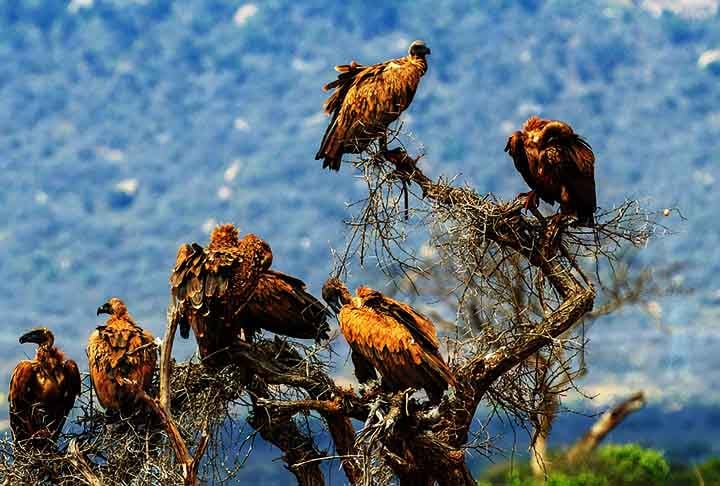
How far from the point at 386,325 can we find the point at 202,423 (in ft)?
6.26

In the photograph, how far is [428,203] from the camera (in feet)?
28.0

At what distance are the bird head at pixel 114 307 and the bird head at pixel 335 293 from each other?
1.77 meters

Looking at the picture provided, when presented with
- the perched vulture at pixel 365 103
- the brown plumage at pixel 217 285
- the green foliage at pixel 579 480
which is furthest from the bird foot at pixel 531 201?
the green foliage at pixel 579 480

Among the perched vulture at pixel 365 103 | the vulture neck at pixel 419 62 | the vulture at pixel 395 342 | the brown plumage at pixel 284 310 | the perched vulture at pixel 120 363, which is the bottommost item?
the vulture at pixel 395 342

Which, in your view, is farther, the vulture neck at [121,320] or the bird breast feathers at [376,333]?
the vulture neck at [121,320]

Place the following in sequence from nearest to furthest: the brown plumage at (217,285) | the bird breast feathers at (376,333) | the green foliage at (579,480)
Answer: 1. the bird breast feathers at (376,333)
2. the brown plumage at (217,285)
3. the green foliage at (579,480)

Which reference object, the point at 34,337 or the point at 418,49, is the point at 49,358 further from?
the point at 418,49

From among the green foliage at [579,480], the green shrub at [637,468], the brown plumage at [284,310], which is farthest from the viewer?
the green shrub at [637,468]

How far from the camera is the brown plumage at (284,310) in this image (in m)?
8.52

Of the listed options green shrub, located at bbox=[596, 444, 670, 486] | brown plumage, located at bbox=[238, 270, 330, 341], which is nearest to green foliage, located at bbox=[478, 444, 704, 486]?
green shrub, located at bbox=[596, 444, 670, 486]

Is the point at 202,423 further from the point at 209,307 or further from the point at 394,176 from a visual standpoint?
the point at 394,176

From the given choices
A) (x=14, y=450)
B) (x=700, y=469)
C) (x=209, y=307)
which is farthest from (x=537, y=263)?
(x=700, y=469)

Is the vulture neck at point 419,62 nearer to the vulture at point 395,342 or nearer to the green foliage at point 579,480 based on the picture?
the vulture at point 395,342

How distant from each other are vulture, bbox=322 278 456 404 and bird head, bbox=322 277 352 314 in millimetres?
268
